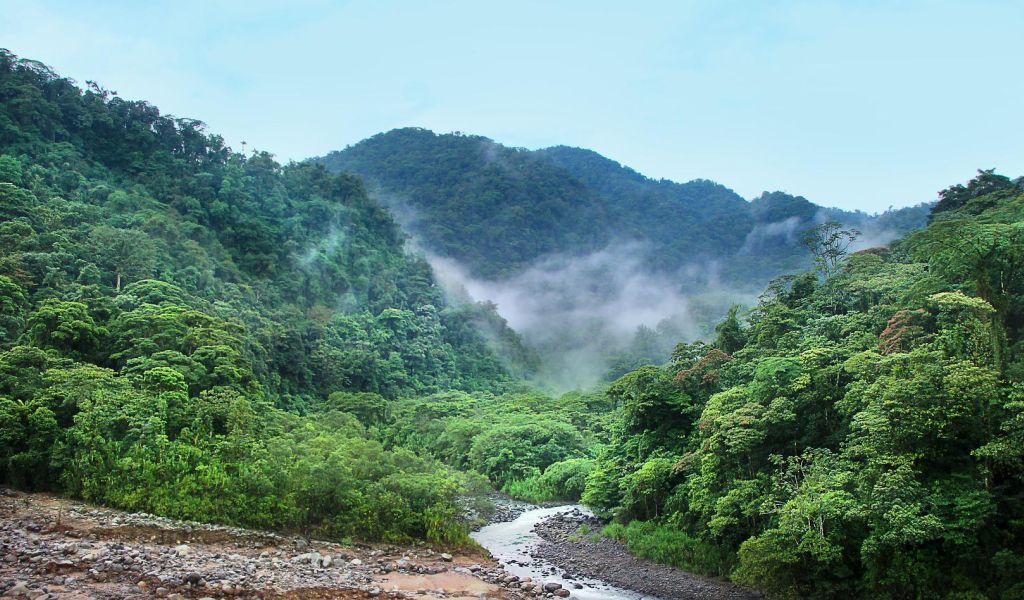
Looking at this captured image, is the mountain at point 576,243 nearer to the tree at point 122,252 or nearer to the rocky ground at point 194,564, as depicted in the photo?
the tree at point 122,252

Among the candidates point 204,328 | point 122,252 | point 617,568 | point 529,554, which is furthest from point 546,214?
point 617,568

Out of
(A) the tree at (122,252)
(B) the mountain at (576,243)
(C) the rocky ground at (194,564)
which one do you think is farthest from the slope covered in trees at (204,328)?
(B) the mountain at (576,243)

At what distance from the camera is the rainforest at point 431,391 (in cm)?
1775

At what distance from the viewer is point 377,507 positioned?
26766 millimetres

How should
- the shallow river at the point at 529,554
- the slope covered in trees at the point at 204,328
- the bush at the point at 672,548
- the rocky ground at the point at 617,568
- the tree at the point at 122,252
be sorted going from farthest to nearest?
the tree at the point at 122,252
the slope covered in trees at the point at 204,328
the bush at the point at 672,548
the shallow river at the point at 529,554
the rocky ground at the point at 617,568

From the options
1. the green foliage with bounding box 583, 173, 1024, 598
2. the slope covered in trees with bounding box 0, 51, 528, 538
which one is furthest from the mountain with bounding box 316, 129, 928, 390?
the green foliage with bounding box 583, 173, 1024, 598

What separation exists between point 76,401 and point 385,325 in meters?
52.8

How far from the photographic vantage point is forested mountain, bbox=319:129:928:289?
14388cm

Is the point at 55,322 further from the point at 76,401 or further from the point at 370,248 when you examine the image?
the point at 370,248

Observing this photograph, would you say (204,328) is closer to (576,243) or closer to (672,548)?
(672,548)

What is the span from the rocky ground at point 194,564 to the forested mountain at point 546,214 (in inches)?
4549

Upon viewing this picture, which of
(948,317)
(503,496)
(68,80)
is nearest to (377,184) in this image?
(68,80)

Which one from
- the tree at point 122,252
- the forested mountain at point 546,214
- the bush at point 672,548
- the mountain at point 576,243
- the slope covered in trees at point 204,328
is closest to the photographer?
the bush at point 672,548

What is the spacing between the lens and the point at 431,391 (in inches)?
2965
